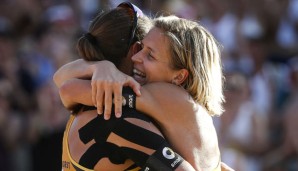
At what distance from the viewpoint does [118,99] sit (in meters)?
3.04

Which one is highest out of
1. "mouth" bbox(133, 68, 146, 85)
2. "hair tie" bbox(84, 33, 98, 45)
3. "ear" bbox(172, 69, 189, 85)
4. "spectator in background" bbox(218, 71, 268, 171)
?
"hair tie" bbox(84, 33, 98, 45)

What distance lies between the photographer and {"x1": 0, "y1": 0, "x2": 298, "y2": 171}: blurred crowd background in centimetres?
658

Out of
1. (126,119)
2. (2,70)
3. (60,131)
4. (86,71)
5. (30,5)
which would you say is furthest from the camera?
(30,5)

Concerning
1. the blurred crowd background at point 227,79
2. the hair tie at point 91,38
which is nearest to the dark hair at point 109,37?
the hair tie at point 91,38

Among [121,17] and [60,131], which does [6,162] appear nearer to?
[60,131]

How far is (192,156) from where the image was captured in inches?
121

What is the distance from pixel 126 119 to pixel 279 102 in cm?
425

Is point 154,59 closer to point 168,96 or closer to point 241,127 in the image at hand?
point 168,96

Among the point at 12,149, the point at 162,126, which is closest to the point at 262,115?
the point at 12,149

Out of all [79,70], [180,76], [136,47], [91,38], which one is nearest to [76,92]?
[79,70]

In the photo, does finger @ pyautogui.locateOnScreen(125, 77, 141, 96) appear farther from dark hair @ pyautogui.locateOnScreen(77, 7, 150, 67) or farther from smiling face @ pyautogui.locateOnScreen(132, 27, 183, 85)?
dark hair @ pyautogui.locateOnScreen(77, 7, 150, 67)

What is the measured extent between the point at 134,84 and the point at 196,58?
297 mm

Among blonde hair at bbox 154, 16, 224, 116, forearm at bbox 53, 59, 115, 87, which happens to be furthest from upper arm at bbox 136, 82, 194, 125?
forearm at bbox 53, 59, 115, 87

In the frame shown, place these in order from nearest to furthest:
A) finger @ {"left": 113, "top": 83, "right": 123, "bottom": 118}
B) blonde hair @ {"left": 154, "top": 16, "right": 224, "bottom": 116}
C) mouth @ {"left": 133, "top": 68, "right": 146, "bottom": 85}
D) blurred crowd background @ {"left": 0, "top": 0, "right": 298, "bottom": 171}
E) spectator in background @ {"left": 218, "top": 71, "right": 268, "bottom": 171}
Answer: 1. finger @ {"left": 113, "top": 83, "right": 123, "bottom": 118}
2. blonde hair @ {"left": 154, "top": 16, "right": 224, "bottom": 116}
3. mouth @ {"left": 133, "top": 68, "right": 146, "bottom": 85}
4. spectator in background @ {"left": 218, "top": 71, "right": 268, "bottom": 171}
5. blurred crowd background @ {"left": 0, "top": 0, "right": 298, "bottom": 171}
